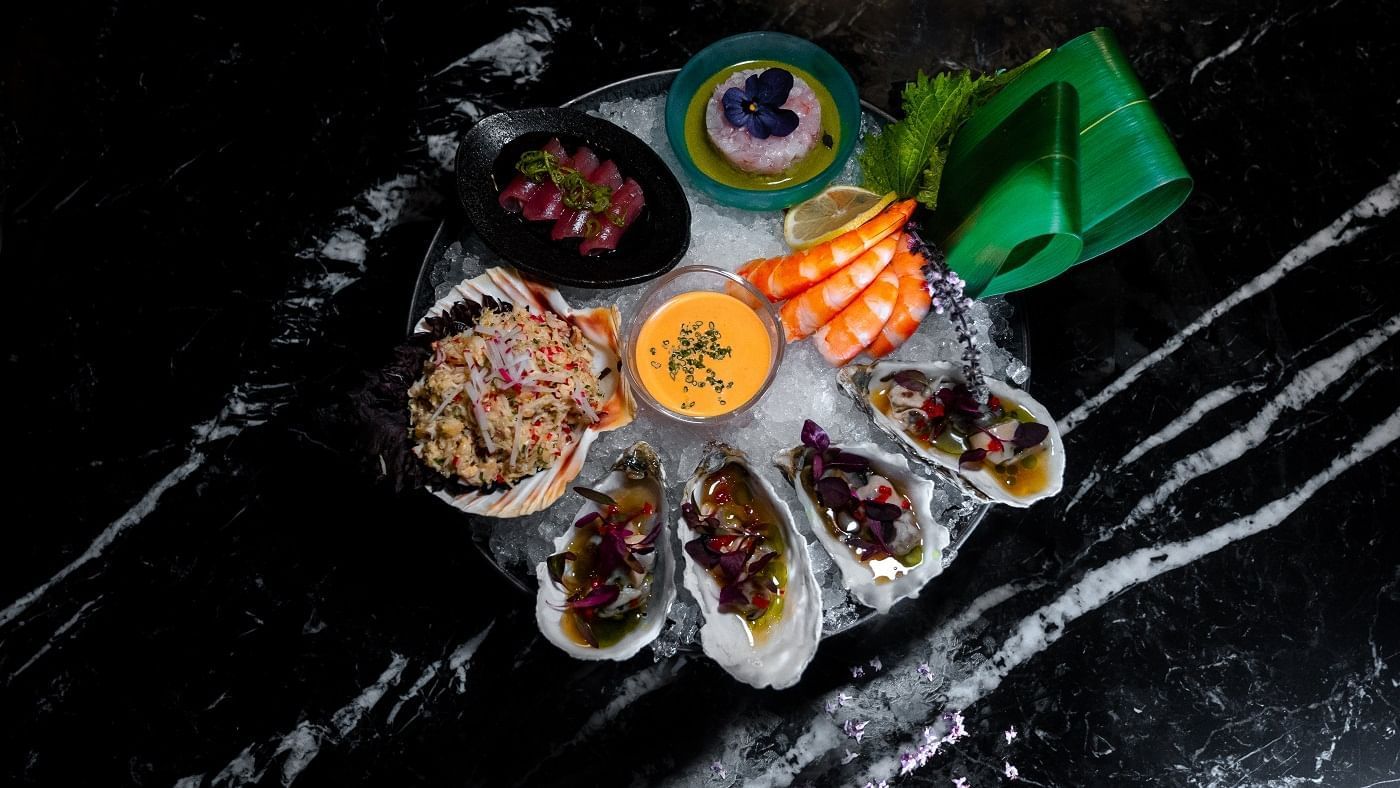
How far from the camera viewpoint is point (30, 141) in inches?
104

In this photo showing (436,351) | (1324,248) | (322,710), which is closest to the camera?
(436,351)

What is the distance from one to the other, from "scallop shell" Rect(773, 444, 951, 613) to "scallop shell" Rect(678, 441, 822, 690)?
0.09 m

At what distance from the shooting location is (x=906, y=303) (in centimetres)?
231

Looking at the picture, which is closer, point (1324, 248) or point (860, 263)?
point (860, 263)

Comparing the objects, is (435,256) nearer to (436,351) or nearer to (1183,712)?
(436,351)

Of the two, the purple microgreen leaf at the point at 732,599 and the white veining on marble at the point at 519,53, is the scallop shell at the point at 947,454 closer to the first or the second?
the purple microgreen leaf at the point at 732,599

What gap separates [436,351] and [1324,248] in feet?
8.35

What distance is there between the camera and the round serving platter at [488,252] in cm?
232

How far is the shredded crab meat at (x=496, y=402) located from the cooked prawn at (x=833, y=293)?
0.57m

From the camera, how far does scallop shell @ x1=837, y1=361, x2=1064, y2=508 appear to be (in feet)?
7.17

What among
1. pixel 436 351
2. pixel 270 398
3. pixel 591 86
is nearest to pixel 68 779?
pixel 270 398

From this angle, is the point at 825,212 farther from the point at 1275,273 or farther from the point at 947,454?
the point at 1275,273

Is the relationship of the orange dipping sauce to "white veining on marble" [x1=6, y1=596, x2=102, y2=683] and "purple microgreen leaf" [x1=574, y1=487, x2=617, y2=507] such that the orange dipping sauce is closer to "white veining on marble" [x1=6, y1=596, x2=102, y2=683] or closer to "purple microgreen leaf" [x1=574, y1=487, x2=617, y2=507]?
"purple microgreen leaf" [x1=574, y1=487, x2=617, y2=507]

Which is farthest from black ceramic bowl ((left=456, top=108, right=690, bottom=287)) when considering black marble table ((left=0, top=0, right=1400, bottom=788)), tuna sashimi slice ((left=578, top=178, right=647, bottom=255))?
black marble table ((left=0, top=0, right=1400, bottom=788))
